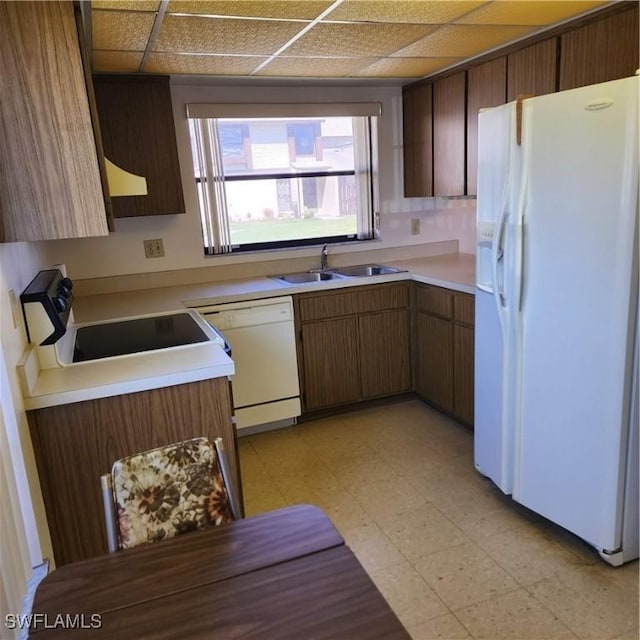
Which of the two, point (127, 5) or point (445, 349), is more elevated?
point (127, 5)

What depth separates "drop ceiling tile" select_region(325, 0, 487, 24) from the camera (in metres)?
2.06

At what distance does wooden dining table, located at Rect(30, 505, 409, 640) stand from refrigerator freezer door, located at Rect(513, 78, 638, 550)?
1.24 metres

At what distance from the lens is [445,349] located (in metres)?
3.25

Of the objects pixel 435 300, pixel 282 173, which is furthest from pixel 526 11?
pixel 282 173

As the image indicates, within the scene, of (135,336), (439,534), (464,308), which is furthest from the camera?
(464,308)

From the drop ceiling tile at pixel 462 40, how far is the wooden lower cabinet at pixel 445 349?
4.28 ft

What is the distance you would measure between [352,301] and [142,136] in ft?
5.14

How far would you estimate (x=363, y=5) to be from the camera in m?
2.07

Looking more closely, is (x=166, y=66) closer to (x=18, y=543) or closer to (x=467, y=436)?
(x=18, y=543)

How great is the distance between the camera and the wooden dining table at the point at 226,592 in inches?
36.4

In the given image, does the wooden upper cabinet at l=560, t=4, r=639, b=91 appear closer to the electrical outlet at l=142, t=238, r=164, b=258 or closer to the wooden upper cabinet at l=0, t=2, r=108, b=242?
the wooden upper cabinet at l=0, t=2, r=108, b=242

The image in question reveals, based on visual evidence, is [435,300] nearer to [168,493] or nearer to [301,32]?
[301,32]

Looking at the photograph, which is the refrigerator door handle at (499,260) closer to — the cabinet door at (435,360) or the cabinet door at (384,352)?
the cabinet door at (435,360)

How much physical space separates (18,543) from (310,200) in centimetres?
278
